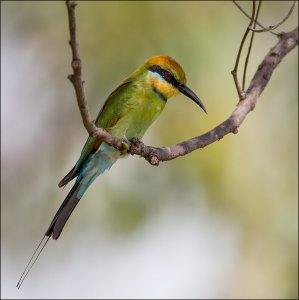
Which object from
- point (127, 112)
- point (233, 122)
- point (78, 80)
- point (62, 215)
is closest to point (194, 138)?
point (233, 122)

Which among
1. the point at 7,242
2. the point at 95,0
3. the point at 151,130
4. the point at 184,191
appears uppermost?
the point at 95,0

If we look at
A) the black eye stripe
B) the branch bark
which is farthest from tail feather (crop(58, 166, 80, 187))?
the black eye stripe

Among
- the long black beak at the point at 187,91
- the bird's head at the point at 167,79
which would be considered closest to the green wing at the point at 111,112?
the bird's head at the point at 167,79

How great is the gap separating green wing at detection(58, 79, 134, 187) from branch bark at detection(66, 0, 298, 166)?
0.43 meters

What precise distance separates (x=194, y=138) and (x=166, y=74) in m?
0.66

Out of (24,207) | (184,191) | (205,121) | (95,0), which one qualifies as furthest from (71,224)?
(95,0)

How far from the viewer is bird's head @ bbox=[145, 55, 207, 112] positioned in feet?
9.93

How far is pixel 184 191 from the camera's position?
12.0 ft

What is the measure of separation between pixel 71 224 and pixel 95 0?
1225 millimetres

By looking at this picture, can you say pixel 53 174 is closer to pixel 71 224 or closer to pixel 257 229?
pixel 71 224

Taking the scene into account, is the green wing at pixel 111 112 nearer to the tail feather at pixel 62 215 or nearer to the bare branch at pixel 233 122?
the tail feather at pixel 62 215

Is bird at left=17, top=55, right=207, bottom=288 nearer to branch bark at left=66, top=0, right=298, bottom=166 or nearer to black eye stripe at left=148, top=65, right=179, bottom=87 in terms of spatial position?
black eye stripe at left=148, top=65, right=179, bottom=87

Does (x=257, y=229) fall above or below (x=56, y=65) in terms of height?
below

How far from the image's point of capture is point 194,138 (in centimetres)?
245
